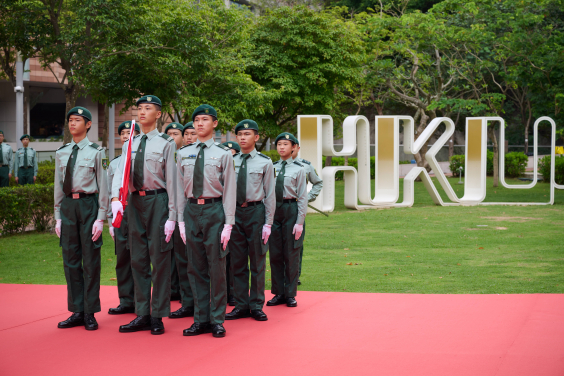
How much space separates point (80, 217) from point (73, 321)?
3.34 feet

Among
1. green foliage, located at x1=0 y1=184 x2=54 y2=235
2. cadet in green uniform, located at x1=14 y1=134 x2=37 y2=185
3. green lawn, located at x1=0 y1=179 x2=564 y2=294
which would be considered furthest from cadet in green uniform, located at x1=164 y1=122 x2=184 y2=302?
cadet in green uniform, located at x1=14 y1=134 x2=37 y2=185

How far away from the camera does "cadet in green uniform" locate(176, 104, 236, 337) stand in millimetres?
5336

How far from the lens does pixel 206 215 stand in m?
5.32

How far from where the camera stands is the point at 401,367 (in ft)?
14.7

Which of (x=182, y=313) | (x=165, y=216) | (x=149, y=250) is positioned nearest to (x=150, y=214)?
(x=165, y=216)

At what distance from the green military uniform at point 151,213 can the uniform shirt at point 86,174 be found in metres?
0.26

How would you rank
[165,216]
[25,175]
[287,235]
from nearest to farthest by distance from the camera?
[165,216] → [287,235] → [25,175]

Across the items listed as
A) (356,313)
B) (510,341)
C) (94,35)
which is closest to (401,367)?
(510,341)

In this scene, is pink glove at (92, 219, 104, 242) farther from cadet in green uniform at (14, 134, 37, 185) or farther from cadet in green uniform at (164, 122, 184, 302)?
cadet in green uniform at (14, 134, 37, 185)

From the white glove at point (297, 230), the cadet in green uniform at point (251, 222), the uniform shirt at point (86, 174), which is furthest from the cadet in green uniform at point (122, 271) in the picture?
the white glove at point (297, 230)

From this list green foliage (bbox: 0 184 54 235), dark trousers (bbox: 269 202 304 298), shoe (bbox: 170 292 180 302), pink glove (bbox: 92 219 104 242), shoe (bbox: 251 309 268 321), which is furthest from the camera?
green foliage (bbox: 0 184 54 235)

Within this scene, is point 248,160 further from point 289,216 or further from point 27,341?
point 27,341

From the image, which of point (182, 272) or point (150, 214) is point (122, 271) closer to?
point (182, 272)

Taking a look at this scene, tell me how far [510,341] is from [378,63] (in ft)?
69.0
